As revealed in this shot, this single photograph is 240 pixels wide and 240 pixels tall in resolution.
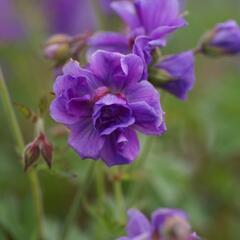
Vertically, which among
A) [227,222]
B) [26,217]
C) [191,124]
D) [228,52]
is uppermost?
[228,52]

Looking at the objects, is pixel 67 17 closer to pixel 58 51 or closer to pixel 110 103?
pixel 58 51

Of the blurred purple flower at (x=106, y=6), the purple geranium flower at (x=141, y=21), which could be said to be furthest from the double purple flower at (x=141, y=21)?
the blurred purple flower at (x=106, y=6)

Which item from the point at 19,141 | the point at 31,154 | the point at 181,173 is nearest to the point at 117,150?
the point at 31,154

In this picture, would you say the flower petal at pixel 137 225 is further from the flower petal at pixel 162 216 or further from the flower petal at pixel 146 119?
the flower petal at pixel 146 119

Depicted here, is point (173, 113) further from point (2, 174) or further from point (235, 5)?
point (235, 5)

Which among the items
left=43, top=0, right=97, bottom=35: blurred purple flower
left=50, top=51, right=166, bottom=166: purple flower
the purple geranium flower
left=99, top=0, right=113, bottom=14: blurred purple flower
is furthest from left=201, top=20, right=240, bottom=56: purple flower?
left=43, top=0, right=97, bottom=35: blurred purple flower

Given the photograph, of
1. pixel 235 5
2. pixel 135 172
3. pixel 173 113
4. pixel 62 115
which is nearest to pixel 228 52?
pixel 135 172
